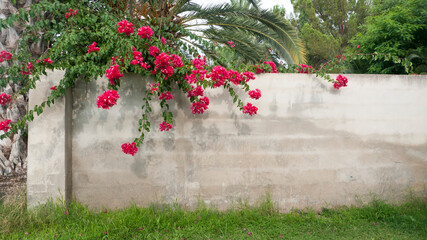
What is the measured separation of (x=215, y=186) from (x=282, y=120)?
122cm

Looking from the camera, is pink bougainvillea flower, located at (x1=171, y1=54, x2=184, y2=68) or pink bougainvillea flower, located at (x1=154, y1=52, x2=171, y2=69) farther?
pink bougainvillea flower, located at (x1=171, y1=54, x2=184, y2=68)

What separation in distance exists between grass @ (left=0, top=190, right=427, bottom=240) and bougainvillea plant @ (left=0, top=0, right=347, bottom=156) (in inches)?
31.8

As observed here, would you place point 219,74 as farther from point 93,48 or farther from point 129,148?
point 93,48

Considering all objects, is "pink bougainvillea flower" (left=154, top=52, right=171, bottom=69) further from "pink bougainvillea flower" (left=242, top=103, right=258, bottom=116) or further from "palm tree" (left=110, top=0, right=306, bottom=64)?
"palm tree" (left=110, top=0, right=306, bottom=64)

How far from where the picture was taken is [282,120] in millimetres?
3475

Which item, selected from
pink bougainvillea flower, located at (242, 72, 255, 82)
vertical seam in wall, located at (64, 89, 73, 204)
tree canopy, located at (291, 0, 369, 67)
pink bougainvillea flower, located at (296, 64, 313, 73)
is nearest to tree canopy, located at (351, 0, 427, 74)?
pink bougainvillea flower, located at (296, 64, 313, 73)

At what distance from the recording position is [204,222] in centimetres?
308

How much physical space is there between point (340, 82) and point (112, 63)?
9.20 feet

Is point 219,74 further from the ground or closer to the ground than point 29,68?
closer to the ground

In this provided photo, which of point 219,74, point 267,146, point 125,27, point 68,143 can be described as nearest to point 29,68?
point 68,143

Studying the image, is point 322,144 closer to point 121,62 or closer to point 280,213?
point 280,213

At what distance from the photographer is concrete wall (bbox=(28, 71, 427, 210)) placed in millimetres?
3275

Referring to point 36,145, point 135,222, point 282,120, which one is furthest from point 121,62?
point 282,120

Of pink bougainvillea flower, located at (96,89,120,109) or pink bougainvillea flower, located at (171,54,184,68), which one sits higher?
pink bougainvillea flower, located at (171,54,184,68)
